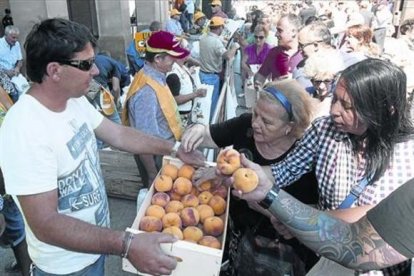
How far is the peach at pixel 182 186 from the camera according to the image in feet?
6.84

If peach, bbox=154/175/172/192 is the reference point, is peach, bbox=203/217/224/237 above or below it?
below

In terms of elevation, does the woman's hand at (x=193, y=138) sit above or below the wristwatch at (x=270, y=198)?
below

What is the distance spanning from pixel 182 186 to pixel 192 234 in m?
0.36

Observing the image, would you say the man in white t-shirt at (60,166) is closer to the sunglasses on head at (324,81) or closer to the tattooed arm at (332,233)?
the tattooed arm at (332,233)

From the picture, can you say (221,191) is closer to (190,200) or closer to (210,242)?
(190,200)

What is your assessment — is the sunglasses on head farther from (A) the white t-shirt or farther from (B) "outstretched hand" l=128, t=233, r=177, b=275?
(B) "outstretched hand" l=128, t=233, r=177, b=275

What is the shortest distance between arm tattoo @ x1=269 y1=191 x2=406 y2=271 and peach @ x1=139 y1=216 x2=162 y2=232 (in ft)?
2.00

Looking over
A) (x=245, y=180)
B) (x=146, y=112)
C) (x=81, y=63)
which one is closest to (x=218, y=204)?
(x=245, y=180)

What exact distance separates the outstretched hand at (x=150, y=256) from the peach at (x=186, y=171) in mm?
636

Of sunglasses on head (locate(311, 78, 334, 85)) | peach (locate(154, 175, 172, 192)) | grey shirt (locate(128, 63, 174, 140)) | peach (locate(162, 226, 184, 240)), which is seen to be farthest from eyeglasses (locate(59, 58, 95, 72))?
sunglasses on head (locate(311, 78, 334, 85))

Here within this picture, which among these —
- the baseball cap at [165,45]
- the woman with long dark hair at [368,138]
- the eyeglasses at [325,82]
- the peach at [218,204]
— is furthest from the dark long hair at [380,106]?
the baseball cap at [165,45]

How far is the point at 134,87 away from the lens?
3.34 meters

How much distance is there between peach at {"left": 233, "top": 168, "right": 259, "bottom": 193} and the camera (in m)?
1.53

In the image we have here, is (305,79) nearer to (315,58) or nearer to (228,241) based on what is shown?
(315,58)
